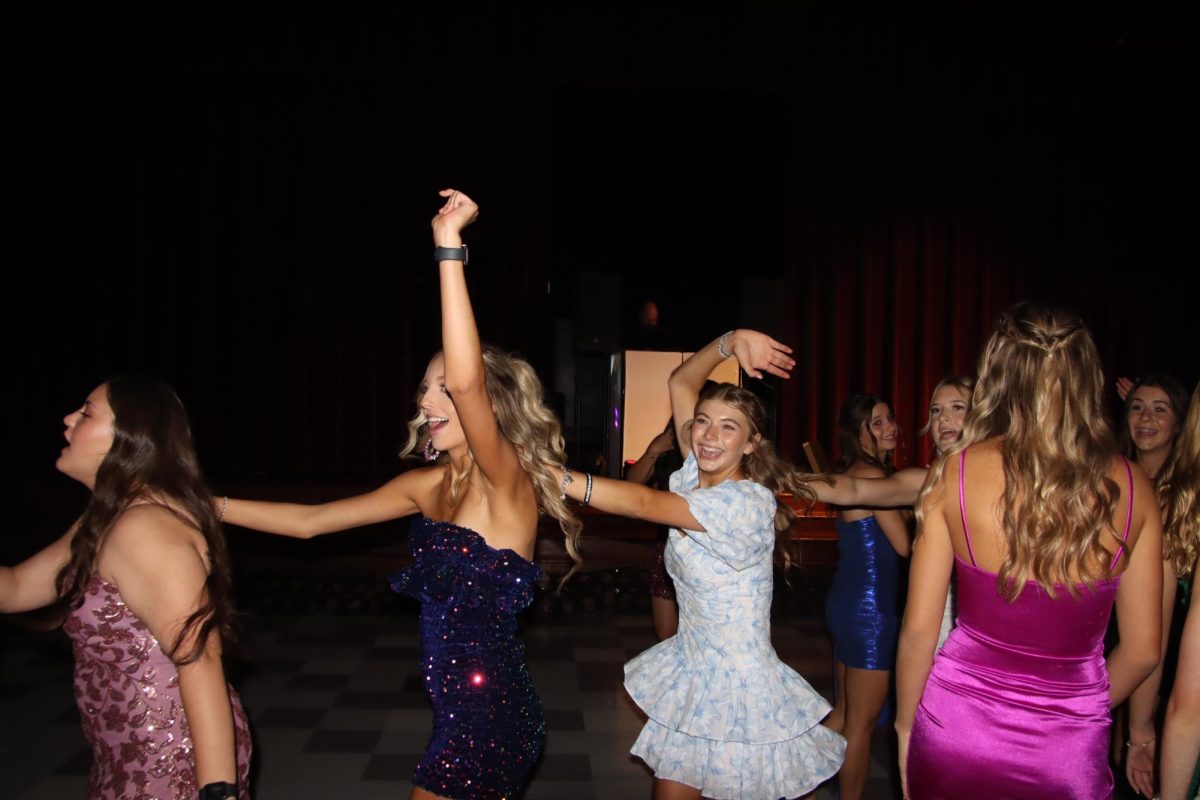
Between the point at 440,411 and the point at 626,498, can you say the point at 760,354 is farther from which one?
the point at 440,411

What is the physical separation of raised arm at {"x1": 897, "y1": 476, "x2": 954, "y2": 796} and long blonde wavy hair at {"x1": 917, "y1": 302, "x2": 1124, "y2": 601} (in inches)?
4.4

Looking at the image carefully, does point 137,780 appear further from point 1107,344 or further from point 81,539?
point 1107,344

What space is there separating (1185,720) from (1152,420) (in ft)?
6.22

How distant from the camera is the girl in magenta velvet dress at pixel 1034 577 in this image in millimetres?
1568

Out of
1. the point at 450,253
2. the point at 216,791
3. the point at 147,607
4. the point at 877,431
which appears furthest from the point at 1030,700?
the point at 877,431

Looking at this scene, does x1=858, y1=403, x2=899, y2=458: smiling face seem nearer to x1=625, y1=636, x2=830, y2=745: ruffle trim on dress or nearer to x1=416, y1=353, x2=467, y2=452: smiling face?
x1=625, y1=636, x2=830, y2=745: ruffle trim on dress

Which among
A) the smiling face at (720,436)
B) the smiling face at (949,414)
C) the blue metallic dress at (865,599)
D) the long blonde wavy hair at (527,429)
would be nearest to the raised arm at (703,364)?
the smiling face at (720,436)

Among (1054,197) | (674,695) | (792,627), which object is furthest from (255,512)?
(1054,197)

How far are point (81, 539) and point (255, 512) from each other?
51cm

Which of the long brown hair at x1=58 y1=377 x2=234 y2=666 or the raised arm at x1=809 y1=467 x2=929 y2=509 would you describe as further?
the raised arm at x1=809 y1=467 x2=929 y2=509

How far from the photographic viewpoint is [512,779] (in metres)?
1.90

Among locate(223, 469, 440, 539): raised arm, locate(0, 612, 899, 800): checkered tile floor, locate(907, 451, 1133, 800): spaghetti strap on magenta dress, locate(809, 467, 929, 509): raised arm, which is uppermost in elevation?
locate(809, 467, 929, 509): raised arm

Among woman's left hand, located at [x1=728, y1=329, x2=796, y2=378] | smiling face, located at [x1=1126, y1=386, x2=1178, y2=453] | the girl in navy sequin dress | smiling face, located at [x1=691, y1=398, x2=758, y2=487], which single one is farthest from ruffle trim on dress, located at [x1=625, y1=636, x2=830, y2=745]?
smiling face, located at [x1=1126, y1=386, x2=1178, y2=453]

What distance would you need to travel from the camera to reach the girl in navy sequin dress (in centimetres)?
185
